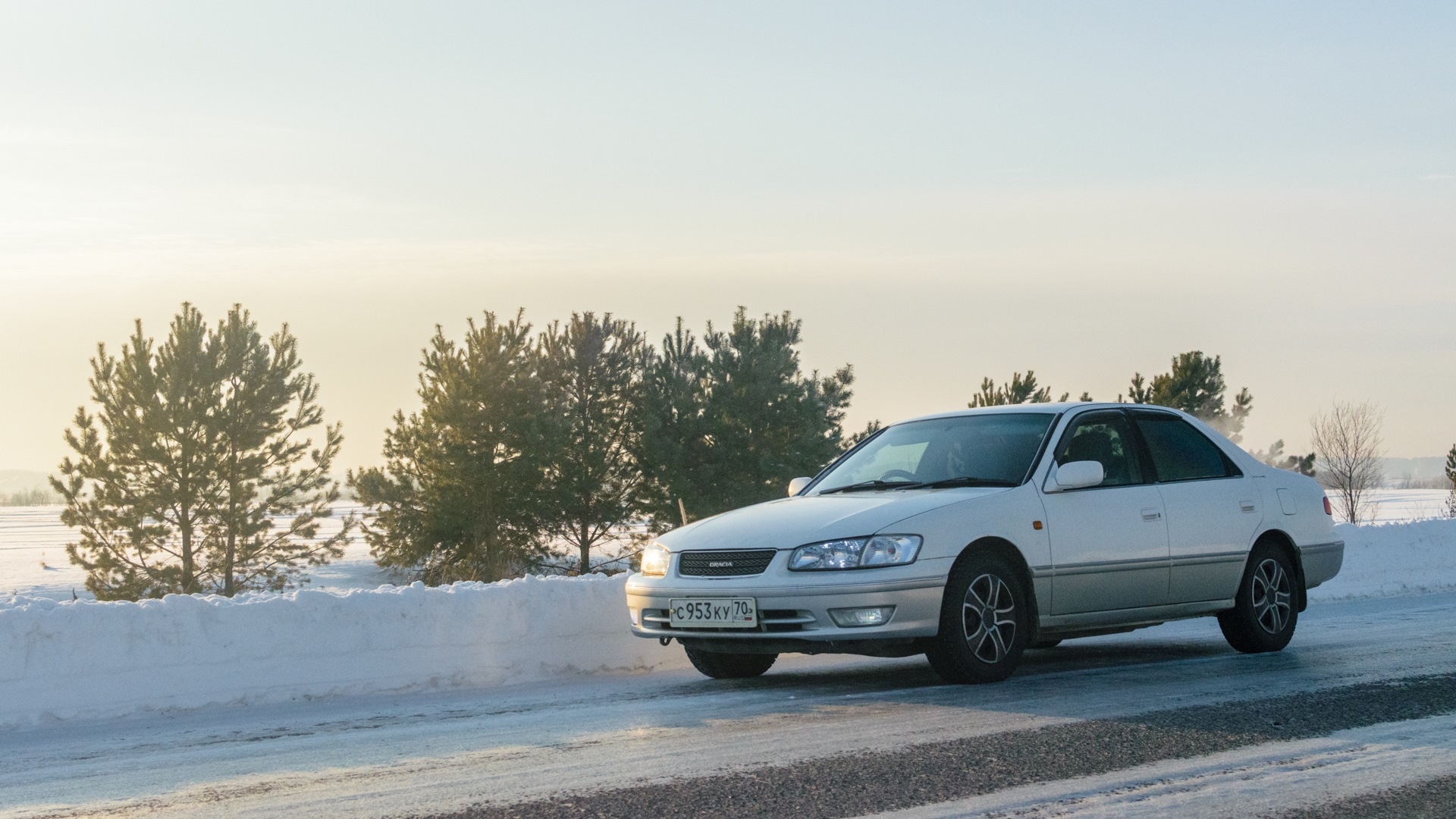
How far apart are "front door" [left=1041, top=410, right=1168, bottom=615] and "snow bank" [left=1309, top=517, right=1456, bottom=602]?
23.2 ft

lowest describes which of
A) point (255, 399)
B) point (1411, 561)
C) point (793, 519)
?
point (1411, 561)

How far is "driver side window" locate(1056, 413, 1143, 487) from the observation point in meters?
8.45

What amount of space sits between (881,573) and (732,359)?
32389 mm

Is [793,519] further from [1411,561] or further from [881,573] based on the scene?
[1411,561]

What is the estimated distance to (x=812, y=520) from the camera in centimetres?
748

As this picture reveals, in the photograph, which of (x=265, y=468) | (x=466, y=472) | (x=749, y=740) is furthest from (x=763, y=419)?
(x=749, y=740)

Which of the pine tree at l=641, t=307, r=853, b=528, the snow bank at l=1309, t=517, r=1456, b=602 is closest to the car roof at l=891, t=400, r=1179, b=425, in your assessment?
the snow bank at l=1309, t=517, r=1456, b=602

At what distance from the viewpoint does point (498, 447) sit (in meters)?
37.9

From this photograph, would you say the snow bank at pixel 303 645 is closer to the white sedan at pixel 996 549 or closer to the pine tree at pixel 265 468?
the white sedan at pixel 996 549

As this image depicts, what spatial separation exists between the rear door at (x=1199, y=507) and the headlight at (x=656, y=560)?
3.18 m

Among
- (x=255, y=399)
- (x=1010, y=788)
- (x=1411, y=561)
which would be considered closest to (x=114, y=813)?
(x=1010, y=788)

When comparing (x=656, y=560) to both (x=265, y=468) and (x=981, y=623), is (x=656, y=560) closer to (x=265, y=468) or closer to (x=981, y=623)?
(x=981, y=623)

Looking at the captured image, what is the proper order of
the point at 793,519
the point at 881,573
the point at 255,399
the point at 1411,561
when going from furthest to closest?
the point at 255,399 < the point at 1411,561 < the point at 793,519 < the point at 881,573

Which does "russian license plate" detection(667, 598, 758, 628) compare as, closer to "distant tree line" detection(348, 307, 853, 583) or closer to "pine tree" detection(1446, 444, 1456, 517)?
"distant tree line" detection(348, 307, 853, 583)
